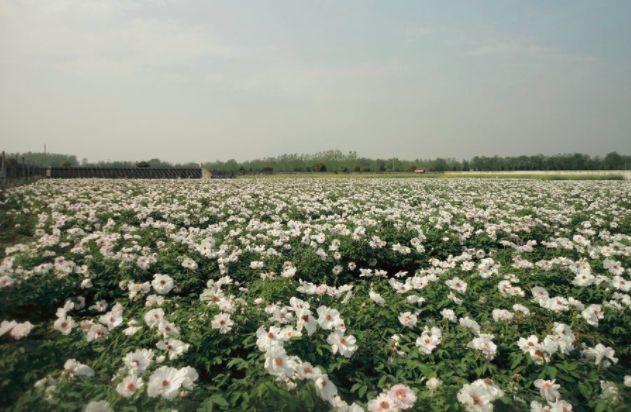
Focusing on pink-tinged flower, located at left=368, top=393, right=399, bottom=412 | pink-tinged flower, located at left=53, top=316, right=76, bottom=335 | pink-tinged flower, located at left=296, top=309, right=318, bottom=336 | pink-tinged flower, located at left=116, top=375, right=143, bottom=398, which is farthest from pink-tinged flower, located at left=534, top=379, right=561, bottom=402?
pink-tinged flower, located at left=53, top=316, right=76, bottom=335

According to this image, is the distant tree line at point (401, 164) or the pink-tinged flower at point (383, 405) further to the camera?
the distant tree line at point (401, 164)

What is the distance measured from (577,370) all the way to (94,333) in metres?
3.45

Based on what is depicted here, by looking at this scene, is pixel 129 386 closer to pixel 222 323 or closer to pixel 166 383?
pixel 166 383

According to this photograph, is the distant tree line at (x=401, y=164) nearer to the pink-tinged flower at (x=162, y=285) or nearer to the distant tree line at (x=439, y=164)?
the distant tree line at (x=439, y=164)

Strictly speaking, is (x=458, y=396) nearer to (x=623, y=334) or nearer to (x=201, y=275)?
(x=623, y=334)

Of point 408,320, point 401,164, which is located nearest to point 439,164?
point 401,164

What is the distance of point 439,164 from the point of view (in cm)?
10831

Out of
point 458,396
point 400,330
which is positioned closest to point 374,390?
point 458,396

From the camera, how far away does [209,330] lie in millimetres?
2975

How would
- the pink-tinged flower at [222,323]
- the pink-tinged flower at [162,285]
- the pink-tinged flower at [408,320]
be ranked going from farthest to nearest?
the pink-tinged flower at [162,285], the pink-tinged flower at [408,320], the pink-tinged flower at [222,323]

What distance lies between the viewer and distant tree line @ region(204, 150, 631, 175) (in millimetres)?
80500

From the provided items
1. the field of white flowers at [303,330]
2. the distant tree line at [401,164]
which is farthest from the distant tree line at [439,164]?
the field of white flowers at [303,330]

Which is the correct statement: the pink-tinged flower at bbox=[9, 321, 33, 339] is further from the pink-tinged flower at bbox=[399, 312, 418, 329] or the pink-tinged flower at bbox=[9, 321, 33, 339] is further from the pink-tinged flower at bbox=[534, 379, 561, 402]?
the pink-tinged flower at bbox=[534, 379, 561, 402]

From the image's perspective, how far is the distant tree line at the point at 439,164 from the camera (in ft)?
264
